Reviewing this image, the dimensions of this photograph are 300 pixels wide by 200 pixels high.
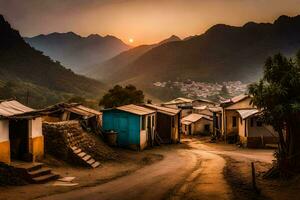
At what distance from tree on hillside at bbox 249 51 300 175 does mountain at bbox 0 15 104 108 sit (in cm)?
8632

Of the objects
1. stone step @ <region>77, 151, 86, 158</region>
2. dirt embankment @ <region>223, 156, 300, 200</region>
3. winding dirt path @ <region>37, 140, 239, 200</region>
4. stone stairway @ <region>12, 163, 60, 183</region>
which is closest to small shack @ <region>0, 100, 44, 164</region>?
stone stairway @ <region>12, 163, 60, 183</region>

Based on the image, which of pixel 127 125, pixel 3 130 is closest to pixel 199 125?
pixel 127 125

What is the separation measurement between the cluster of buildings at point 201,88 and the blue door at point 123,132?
130690 mm

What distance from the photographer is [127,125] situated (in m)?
33.2

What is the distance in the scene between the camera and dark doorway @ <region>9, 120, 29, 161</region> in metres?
20.8

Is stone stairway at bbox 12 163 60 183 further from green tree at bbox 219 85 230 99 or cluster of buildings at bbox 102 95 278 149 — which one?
green tree at bbox 219 85 230 99

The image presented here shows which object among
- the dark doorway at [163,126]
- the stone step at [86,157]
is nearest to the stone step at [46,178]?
the stone step at [86,157]

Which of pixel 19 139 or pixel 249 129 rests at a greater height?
pixel 249 129

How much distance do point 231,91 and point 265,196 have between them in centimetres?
15883

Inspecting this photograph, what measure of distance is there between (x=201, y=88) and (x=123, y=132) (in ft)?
469

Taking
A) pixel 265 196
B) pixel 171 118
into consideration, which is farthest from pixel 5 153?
pixel 171 118

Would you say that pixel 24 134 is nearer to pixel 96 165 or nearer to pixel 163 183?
pixel 96 165

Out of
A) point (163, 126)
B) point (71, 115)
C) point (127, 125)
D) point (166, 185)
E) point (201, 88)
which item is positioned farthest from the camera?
point (201, 88)

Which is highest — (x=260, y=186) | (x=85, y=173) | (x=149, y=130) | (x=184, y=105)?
(x=184, y=105)
